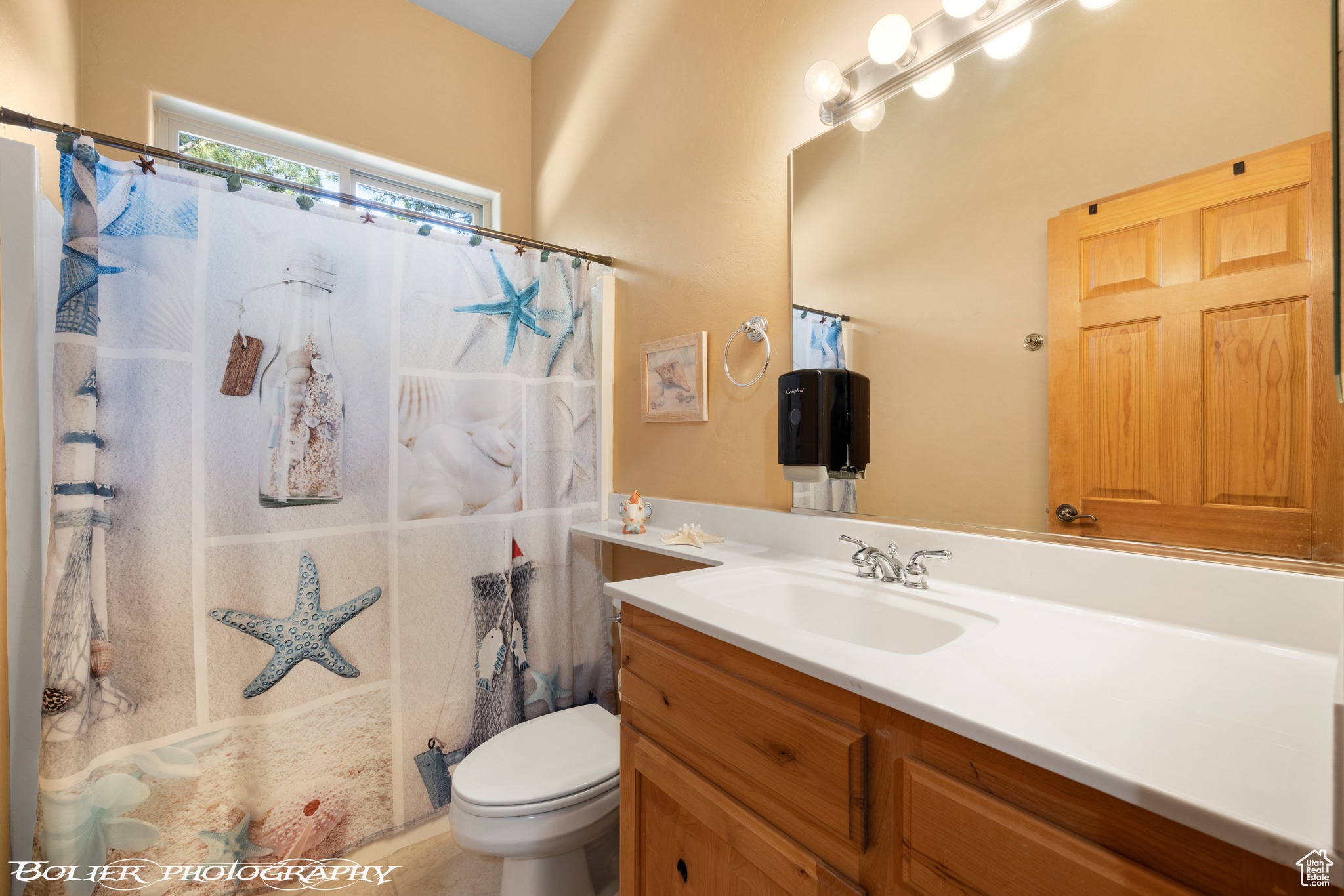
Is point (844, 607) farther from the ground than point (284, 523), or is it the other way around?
point (284, 523)

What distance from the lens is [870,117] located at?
3.91ft

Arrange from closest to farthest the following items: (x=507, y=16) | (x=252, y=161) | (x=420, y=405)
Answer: (x=420, y=405)
(x=252, y=161)
(x=507, y=16)

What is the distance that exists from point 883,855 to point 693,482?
111 cm

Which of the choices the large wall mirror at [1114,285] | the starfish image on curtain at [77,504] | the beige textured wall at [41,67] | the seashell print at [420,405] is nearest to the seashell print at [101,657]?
the starfish image on curtain at [77,504]

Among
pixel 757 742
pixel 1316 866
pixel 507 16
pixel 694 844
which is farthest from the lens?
A: pixel 507 16

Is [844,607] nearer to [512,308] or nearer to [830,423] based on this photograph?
[830,423]

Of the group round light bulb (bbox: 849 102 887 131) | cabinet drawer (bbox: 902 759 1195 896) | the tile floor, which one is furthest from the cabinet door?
round light bulb (bbox: 849 102 887 131)

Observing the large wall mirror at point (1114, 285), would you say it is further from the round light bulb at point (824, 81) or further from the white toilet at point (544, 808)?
the white toilet at point (544, 808)

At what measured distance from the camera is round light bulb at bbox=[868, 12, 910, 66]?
109 cm

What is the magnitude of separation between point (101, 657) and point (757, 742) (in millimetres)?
1467

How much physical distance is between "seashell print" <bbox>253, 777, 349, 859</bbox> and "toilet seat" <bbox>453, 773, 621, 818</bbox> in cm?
52

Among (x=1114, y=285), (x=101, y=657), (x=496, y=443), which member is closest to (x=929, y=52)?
(x=1114, y=285)

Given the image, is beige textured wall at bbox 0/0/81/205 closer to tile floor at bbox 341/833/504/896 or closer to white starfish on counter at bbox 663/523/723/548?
white starfish on counter at bbox 663/523/723/548

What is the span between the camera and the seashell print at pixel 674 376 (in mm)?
1642
